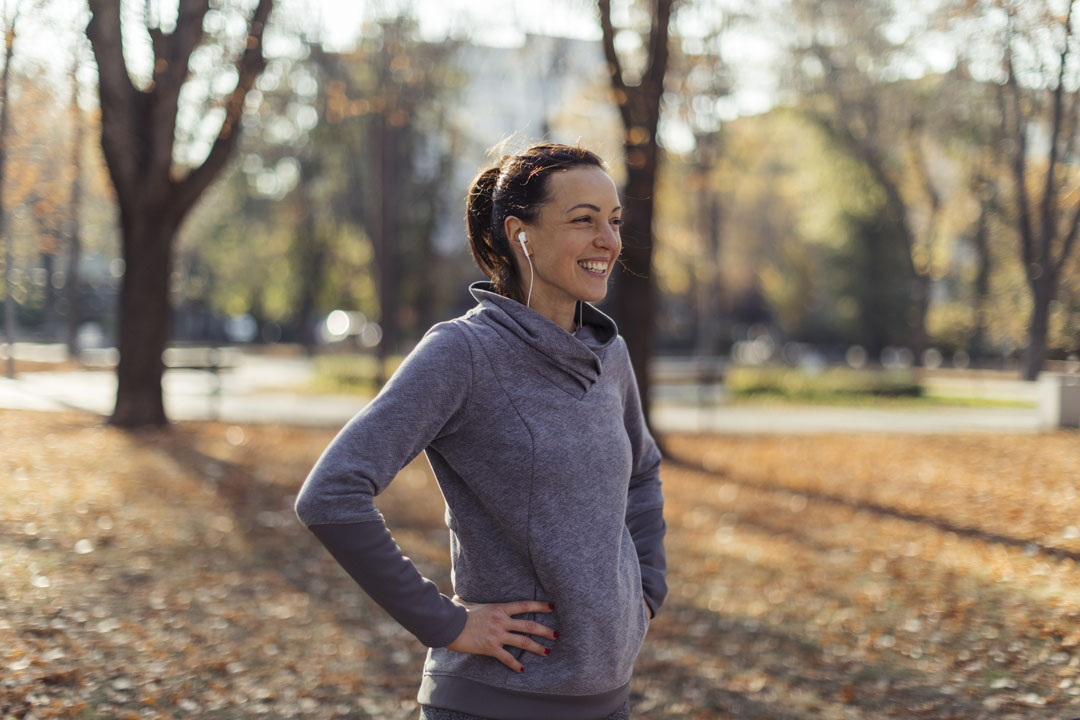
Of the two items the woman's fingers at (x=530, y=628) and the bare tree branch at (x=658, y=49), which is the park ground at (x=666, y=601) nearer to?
the woman's fingers at (x=530, y=628)

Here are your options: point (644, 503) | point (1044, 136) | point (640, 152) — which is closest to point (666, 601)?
point (1044, 136)

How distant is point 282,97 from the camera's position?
2253cm

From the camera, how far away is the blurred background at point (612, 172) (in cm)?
841

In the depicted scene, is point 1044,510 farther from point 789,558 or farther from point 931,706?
point 931,706

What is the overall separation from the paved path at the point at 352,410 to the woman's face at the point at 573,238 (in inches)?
362

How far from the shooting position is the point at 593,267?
2.32m

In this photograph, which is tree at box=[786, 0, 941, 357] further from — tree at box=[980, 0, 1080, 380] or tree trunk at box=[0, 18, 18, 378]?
tree trunk at box=[0, 18, 18, 378]

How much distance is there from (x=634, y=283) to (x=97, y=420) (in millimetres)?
Answer: 7423

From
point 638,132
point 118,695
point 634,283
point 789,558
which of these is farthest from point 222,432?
point 118,695

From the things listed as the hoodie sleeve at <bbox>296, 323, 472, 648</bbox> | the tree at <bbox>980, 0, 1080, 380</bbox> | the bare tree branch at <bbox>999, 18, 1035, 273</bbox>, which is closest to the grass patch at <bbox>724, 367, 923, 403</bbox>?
the bare tree branch at <bbox>999, 18, 1035, 273</bbox>

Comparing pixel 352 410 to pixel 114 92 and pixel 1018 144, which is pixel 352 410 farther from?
pixel 1018 144

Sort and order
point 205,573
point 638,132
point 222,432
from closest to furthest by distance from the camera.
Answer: point 205,573 < point 638,132 < point 222,432

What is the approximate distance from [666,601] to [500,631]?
19.5 ft

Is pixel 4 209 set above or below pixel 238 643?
above
